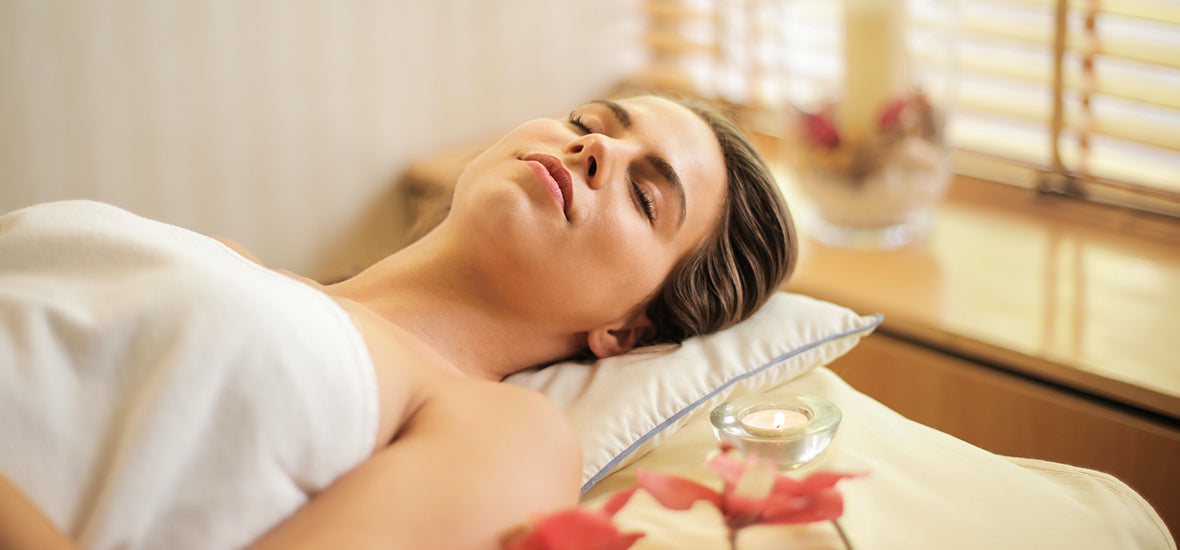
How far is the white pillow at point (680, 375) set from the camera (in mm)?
1148

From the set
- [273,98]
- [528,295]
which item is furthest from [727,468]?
[273,98]

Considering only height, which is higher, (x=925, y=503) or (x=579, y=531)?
(x=579, y=531)

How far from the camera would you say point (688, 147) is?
1332 millimetres

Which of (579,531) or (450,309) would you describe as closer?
(579,531)

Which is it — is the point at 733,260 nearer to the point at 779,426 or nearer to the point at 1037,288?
the point at 779,426

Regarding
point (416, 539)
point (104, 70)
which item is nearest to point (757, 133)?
point (104, 70)

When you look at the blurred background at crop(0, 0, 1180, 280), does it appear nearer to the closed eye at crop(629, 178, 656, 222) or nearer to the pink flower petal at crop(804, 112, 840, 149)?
the pink flower petal at crop(804, 112, 840, 149)

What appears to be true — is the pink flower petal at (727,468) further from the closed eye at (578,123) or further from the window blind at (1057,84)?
the window blind at (1057,84)

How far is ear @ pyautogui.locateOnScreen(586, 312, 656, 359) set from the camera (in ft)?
4.40

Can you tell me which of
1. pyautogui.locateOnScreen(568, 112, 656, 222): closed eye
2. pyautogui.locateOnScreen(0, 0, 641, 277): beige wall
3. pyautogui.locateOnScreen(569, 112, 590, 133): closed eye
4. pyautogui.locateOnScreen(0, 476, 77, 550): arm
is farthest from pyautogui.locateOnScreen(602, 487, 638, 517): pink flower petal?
pyautogui.locateOnScreen(0, 0, 641, 277): beige wall

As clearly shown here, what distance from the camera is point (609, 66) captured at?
2818 millimetres

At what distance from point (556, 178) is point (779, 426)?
41cm

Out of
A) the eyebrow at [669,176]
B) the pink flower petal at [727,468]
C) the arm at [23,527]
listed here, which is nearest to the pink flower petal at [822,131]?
the eyebrow at [669,176]

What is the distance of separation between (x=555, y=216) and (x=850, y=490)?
0.46 meters
